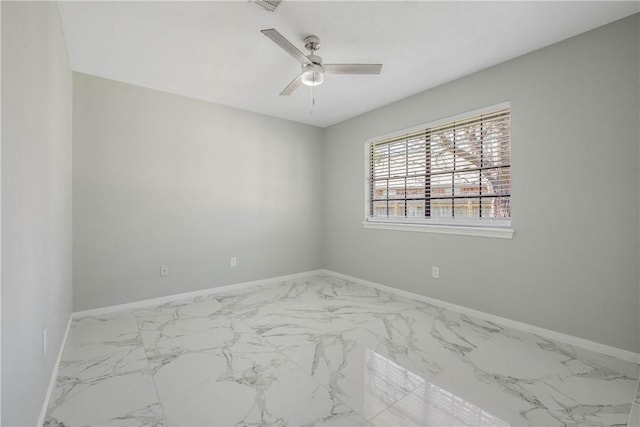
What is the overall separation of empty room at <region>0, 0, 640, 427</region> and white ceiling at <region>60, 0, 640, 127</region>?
22mm

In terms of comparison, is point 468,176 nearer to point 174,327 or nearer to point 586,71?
point 586,71

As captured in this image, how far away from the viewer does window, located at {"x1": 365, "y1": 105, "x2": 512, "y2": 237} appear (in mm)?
2967

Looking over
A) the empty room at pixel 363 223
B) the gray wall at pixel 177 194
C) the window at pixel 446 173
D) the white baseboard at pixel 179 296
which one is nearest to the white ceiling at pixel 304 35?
the empty room at pixel 363 223

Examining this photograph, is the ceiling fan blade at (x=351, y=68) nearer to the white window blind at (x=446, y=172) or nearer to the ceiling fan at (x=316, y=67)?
the ceiling fan at (x=316, y=67)

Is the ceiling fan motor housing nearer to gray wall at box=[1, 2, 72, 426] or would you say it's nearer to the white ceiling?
the white ceiling

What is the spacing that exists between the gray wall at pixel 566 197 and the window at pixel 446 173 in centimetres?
17

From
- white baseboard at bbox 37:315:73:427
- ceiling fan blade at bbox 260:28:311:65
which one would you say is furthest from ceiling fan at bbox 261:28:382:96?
white baseboard at bbox 37:315:73:427

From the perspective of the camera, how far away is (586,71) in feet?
7.72

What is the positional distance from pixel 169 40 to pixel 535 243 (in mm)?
3654

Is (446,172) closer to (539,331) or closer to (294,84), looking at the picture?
(539,331)

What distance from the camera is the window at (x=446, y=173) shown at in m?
2.97

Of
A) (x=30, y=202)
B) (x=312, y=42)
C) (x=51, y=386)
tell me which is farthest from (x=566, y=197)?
(x=51, y=386)

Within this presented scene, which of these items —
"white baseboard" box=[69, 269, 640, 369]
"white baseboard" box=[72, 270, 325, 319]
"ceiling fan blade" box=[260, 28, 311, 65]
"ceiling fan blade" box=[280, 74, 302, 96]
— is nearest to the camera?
"ceiling fan blade" box=[260, 28, 311, 65]

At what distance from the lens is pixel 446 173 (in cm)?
339
